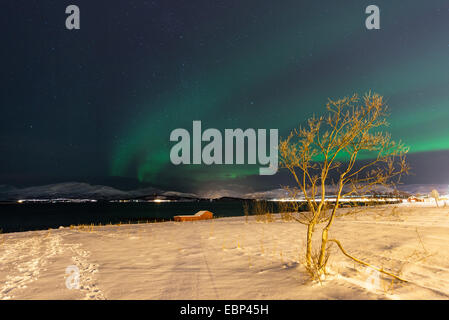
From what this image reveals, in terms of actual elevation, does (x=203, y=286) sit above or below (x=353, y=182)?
below

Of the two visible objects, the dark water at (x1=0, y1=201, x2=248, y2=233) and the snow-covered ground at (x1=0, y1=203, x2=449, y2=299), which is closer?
the snow-covered ground at (x1=0, y1=203, x2=449, y2=299)

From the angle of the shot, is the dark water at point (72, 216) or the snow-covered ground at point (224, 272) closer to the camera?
the snow-covered ground at point (224, 272)

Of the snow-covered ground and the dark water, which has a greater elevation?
the snow-covered ground

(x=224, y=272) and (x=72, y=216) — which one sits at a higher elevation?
(x=224, y=272)

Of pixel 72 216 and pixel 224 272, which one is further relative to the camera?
pixel 72 216

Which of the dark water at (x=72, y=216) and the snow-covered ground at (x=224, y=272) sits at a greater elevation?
the snow-covered ground at (x=224, y=272)

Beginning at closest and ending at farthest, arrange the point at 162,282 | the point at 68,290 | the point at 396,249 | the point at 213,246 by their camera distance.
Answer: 1. the point at 68,290
2. the point at 162,282
3. the point at 396,249
4. the point at 213,246
